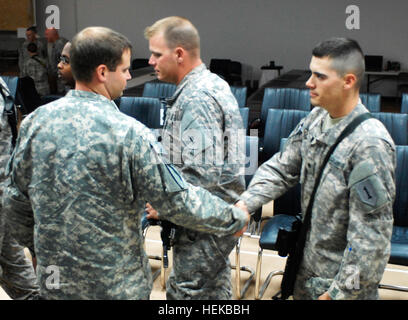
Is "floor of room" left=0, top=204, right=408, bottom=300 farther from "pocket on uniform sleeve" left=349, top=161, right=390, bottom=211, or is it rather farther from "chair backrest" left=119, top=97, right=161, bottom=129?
"pocket on uniform sleeve" left=349, top=161, right=390, bottom=211

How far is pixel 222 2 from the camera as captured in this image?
1133cm

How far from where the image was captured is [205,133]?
2000 mm

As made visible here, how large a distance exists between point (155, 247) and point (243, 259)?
67 centimetres

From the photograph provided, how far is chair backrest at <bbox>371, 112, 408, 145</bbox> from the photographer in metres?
3.87

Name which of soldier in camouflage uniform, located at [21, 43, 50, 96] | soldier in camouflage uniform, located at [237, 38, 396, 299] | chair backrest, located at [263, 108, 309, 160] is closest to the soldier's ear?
soldier in camouflage uniform, located at [237, 38, 396, 299]

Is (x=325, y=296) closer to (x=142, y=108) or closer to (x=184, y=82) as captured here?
(x=184, y=82)

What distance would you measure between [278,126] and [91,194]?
2886 millimetres

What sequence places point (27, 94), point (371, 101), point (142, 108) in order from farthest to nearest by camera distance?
point (27, 94) < point (371, 101) < point (142, 108)

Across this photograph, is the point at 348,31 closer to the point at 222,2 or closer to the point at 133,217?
the point at 222,2

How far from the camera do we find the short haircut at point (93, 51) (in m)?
1.52

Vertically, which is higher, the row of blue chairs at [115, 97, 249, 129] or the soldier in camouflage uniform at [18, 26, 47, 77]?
the soldier in camouflage uniform at [18, 26, 47, 77]

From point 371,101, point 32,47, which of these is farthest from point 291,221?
point 32,47

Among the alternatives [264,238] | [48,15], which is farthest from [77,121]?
[48,15]

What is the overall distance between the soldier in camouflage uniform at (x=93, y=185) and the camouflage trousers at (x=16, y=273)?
1070 mm
